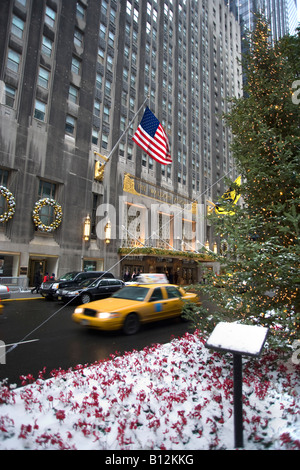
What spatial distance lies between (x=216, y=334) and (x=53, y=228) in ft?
73.0

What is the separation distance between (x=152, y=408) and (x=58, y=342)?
4.31 meters

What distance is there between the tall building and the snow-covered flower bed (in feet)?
27.0

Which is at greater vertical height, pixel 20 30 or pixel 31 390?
pixel 20 30

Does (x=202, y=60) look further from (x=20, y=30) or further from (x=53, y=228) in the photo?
(x=53, y=228)

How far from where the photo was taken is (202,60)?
50375 millimetres

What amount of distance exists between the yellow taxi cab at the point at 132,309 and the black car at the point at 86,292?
510cm

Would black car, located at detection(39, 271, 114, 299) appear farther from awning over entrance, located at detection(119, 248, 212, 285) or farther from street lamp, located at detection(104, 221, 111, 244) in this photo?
street lamp, located at detection(104, 221, 111, 244)

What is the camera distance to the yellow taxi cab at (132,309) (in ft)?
24.5

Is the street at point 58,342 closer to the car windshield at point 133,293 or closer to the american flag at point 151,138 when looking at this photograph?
the car windshield at point 133,293

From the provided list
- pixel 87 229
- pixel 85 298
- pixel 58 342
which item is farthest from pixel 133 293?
pixel 87 229

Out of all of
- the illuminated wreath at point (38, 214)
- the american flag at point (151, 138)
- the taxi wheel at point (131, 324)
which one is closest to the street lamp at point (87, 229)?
the illuminated wreath at point (38, 214)

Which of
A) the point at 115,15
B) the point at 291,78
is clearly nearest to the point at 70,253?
the point at 291,78

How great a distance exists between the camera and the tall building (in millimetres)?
21688

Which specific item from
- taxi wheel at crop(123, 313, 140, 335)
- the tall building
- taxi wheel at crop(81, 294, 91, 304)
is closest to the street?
taxi wheel at crop(123, 313, 140, 335)
